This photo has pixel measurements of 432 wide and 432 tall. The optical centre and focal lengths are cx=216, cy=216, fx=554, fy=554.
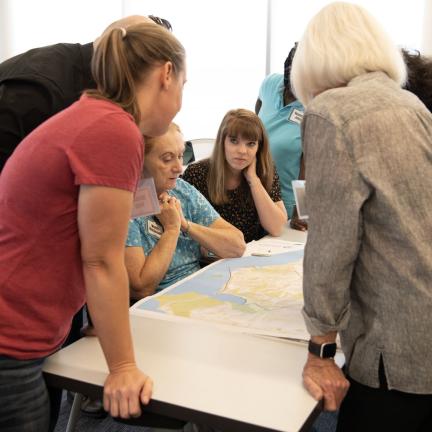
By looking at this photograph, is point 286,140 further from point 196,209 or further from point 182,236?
point 182,236

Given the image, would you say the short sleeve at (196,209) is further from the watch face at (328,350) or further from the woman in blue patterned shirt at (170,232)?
the watch face at (328,350)

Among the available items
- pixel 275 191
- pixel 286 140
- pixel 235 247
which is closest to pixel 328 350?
pixel 235 247

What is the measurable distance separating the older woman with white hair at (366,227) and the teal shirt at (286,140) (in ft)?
5.89

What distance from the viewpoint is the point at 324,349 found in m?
1.02

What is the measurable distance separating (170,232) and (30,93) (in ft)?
2.25

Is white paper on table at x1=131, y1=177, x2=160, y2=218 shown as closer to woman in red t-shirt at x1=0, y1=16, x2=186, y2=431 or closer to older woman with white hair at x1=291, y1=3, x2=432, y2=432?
woman in red t-shirt at x1=0, y1=16, x2=186, y2=431

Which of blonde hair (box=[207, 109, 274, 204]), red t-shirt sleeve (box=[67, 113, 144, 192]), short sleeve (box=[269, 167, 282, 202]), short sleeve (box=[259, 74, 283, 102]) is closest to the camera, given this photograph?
red t-shirt sleeve (box=[67, 113, 144, 192])

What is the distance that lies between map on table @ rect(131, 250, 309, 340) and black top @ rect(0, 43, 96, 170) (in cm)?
52

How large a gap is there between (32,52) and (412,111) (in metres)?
0.96

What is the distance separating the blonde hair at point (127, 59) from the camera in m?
0.96

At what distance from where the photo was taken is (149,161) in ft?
5.98

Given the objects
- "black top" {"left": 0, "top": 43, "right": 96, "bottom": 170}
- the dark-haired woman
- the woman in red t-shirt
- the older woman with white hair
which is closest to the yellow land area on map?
the older woman with white hair

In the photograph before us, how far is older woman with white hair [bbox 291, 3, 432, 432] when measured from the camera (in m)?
0.91

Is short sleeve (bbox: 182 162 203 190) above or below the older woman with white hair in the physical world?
below
